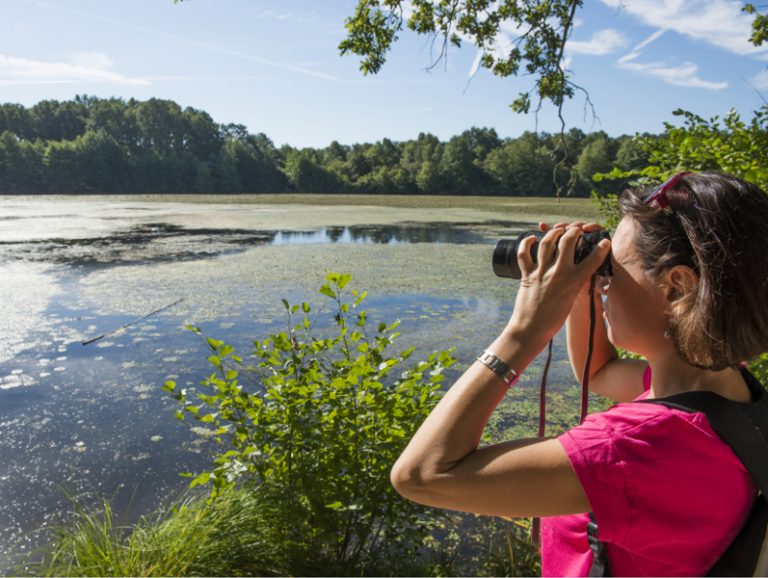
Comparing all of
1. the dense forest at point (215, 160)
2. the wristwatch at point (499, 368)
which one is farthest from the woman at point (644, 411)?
the dense forest at point (215, 160)

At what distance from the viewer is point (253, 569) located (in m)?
2.23

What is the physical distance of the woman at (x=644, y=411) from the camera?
2.24 feet

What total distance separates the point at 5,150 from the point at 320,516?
74.4m

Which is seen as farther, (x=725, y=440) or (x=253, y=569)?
(x=253, y=569)

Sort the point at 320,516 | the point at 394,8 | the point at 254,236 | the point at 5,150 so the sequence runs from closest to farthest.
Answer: the point at 320,516 → the point at 394,8 → the point at 254,236 → the point at 5,150

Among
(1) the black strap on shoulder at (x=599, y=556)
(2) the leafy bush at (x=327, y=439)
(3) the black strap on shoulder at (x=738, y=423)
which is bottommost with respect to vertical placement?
(2) the leafy bush at (x=327, y=439)

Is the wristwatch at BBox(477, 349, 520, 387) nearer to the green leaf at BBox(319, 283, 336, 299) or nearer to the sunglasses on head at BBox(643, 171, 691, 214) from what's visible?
the sunglasses on head at BBox(643, 171, 691, 214)

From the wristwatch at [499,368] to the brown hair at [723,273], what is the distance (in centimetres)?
24

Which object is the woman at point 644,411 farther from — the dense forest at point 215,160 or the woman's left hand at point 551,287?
the dense forest at point 215,160

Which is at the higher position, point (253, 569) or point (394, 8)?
point (394, 8)

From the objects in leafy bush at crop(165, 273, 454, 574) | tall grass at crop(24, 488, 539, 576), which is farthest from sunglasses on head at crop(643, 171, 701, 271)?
tall grass at crop(24, 488, 539, 576)

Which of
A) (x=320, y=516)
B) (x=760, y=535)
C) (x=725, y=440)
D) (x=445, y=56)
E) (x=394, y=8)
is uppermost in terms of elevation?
(x=394, y=8)

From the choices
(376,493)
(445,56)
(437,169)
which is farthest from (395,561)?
(437,169)

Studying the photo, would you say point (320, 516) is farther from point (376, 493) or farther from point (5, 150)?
point (5, 150)
